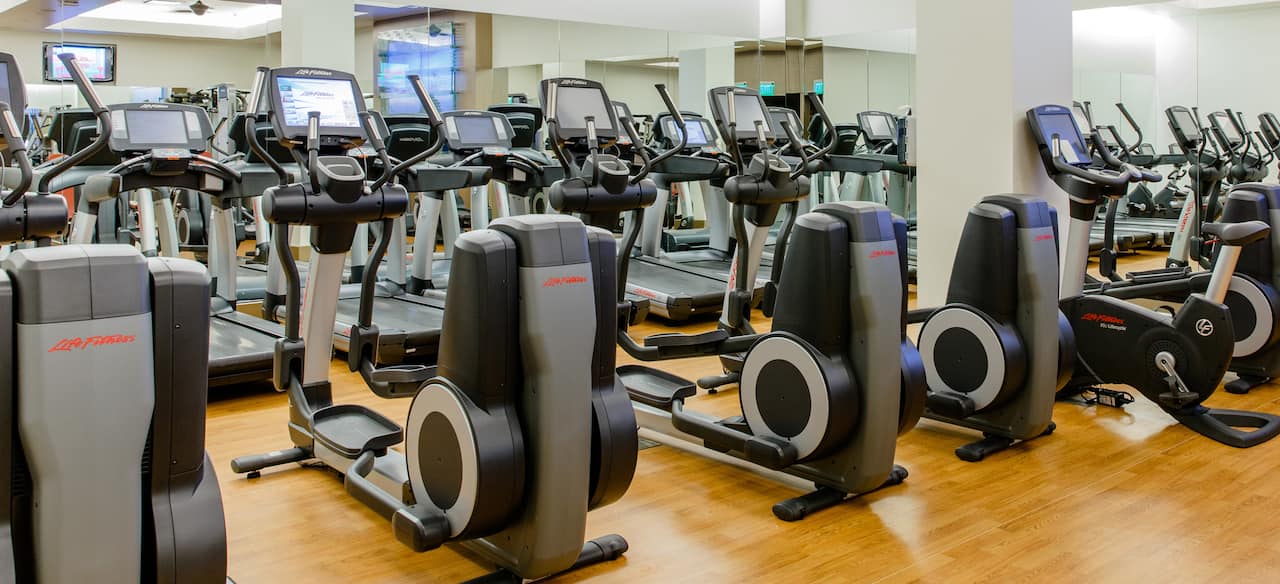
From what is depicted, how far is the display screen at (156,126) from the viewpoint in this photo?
5.30m

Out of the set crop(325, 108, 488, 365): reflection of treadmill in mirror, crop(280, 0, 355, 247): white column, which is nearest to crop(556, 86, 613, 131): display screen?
crop(325, 108, 488, 365): reflection of treadmill in mirror

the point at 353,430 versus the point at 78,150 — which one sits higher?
the point at 78,150

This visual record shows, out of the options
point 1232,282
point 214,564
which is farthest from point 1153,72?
point 214,564

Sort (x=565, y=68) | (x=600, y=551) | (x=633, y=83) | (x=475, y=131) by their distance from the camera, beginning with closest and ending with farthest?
(x=600, y=551), (x=475, y=131), (x=565, y=68), (x=633, y=83)

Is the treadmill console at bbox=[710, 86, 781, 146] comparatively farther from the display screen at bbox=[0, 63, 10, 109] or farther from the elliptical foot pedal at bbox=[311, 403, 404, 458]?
the display screen at bbox=[0, 63, 10, 109]

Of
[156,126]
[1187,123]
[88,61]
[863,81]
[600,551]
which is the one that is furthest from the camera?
[863,81]

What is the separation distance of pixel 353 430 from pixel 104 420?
1.80 m

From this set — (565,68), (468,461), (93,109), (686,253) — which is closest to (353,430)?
(468,461)

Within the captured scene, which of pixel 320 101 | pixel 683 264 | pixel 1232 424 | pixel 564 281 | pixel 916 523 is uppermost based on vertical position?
pixel 320 101

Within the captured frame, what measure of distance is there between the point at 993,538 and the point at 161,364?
2240mm

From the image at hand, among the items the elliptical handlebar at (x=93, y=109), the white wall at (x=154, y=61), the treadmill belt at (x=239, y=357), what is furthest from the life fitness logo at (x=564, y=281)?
the white wall at (x=154, y=61)

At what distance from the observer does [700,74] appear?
10742mm

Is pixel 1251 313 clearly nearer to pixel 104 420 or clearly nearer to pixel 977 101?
pixel 977 101

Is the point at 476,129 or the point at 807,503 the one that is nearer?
the point at 807,503
